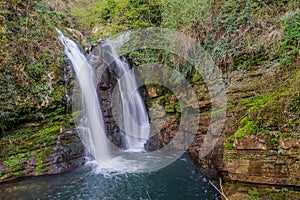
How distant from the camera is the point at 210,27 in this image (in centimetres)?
577

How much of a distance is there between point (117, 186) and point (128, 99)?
4.31m

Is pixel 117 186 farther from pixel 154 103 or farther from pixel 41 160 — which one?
pixel 154 103

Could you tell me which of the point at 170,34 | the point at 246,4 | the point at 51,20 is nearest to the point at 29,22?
the point at 51,20

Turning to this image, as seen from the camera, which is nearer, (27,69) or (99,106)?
(27,69)

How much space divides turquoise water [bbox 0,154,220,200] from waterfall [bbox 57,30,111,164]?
4.11ft

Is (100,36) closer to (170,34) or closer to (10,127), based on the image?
(170,34)

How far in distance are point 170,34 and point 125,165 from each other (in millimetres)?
4309

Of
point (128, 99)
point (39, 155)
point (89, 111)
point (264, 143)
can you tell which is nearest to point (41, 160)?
point (39, 155)

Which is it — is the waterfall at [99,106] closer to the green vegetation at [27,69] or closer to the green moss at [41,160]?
the green vegetation at [27,69]

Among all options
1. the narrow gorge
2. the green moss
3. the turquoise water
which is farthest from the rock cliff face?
the green moss

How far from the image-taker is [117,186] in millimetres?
4555

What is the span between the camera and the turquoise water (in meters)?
4.13

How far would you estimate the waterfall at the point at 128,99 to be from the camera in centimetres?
790

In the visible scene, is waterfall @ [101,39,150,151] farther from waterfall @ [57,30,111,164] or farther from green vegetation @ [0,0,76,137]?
green vegetation @ [0,0,76,137]
